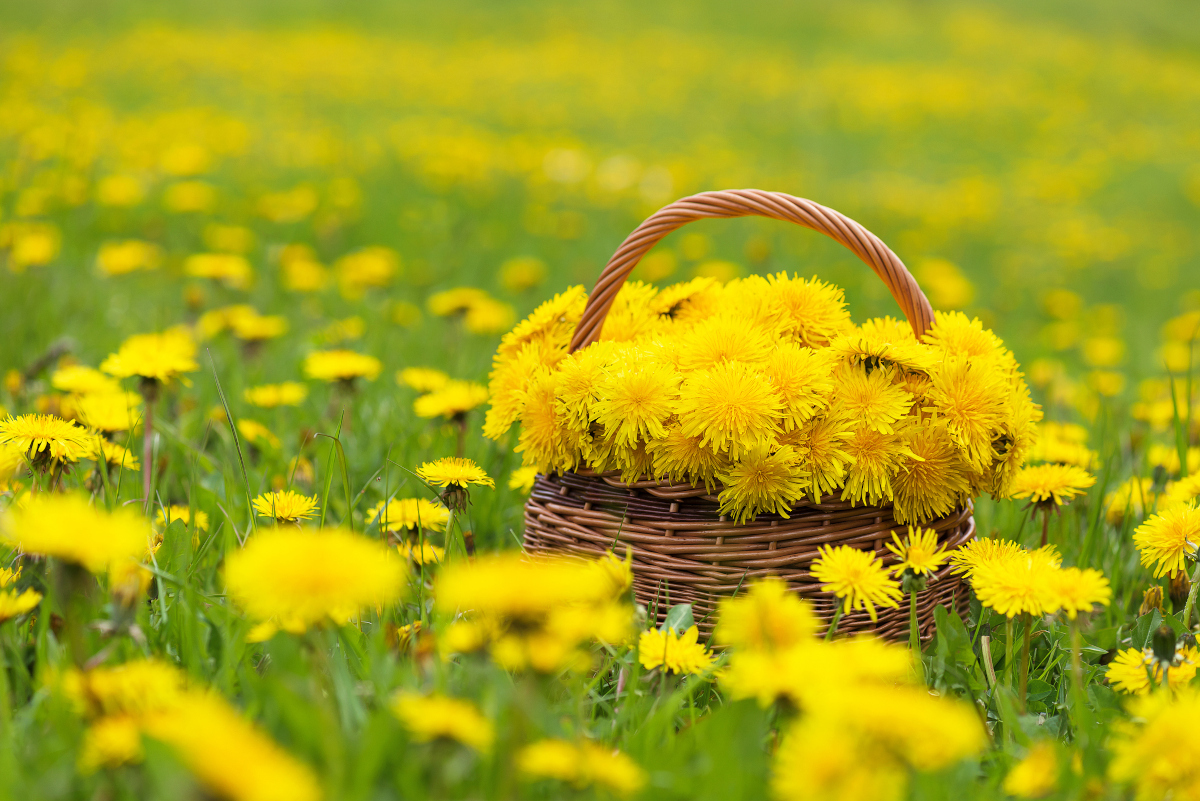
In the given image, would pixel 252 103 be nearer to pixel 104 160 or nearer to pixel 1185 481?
A: pixel 104 160

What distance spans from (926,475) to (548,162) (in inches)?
159

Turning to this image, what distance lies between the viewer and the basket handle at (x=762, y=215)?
1.13 metres

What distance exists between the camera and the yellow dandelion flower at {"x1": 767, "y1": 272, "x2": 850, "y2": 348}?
3.85ft

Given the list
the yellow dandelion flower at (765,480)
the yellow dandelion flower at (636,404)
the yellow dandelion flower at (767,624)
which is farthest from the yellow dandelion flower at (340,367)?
the yellow dandelion flower at (767,624)

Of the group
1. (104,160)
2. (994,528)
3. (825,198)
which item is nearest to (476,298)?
(994,528)

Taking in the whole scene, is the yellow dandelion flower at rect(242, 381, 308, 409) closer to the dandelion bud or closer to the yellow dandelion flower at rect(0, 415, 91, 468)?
the yellow dandelion flower at rect(0, 415, 91, 468)

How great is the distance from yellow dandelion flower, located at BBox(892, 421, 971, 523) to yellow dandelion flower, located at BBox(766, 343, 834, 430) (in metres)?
0.11

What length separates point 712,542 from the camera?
1043 mm

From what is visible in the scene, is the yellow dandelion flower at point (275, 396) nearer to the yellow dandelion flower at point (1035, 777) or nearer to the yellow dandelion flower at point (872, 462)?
the yellow dandelion flower at point (872, 462)

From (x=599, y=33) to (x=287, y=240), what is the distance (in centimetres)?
921

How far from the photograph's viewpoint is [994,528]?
142 cm

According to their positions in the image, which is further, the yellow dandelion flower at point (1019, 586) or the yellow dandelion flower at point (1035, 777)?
the yellow dandelion flower at point (1019, 586)

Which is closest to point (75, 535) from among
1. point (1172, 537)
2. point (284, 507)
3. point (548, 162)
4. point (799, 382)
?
point (284, 507)

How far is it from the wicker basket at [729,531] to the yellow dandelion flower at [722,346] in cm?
15
